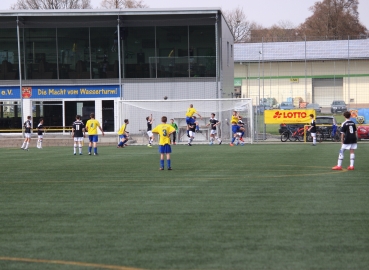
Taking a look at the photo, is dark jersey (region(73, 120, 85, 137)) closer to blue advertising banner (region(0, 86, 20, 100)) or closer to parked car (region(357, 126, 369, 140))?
A: blue advertising banner (region(0, 86, 20, 100))

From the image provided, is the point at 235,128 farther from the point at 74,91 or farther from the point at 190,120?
the point at 74,91

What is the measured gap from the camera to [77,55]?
47.0 meters

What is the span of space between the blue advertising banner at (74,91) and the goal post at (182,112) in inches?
184

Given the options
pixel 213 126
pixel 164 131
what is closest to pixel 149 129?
pixel 213 126

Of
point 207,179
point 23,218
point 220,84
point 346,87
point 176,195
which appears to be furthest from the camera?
point 346,87

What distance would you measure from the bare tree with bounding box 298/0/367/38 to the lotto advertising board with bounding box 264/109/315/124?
4682 centimetres

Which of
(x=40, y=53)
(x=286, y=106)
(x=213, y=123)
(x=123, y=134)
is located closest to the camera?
(x=123, y=134)

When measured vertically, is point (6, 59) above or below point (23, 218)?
above

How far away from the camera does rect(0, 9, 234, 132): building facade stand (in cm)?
4638

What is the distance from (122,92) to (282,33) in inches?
2232

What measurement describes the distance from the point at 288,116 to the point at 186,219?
32628mm

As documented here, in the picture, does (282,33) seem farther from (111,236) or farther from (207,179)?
(111,236)

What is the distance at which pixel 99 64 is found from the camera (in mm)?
47094

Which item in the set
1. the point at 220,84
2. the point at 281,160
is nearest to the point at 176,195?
Answer: the point at 281,160
